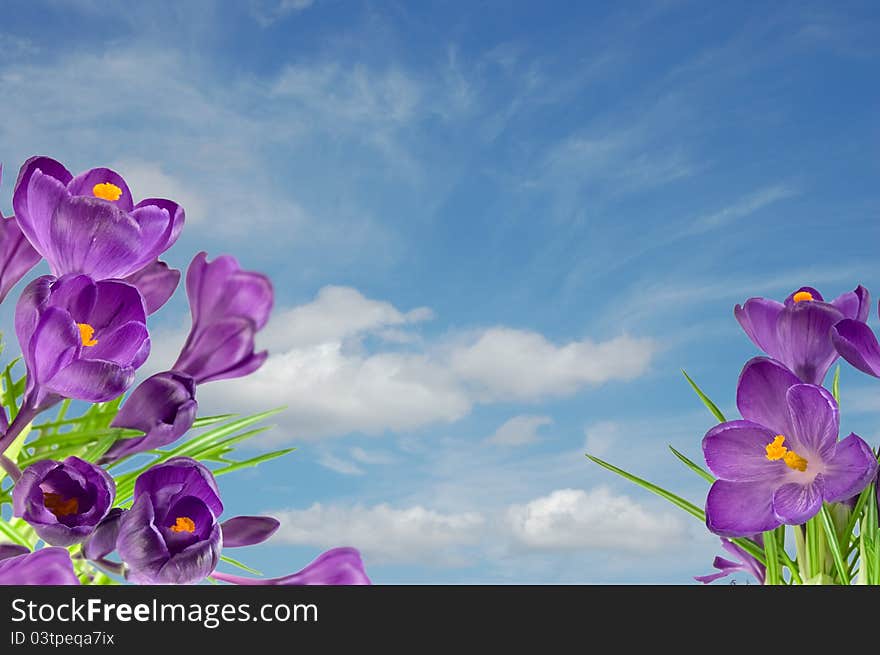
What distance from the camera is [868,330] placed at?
823 mm

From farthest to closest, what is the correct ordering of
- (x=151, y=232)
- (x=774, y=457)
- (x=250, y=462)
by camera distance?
(x=774, y=457)
(x=250, y=462)
(x=151, y=232)

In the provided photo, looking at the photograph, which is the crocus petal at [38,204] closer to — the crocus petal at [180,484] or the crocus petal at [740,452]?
the crocus petal at [180,484]

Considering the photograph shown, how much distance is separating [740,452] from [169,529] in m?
0.60

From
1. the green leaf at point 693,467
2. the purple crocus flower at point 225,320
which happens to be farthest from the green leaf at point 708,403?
the purple crocus flower at point 225,320

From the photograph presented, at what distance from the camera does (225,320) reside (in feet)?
2.17

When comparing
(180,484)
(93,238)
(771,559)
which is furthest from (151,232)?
(771,559)

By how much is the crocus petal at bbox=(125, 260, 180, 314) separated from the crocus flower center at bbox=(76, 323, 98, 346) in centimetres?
10

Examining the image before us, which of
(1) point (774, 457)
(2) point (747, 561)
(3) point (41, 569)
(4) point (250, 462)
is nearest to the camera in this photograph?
(3) point (41, 569)

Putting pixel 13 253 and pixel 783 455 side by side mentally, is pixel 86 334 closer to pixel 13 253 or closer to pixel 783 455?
pixel 13 253

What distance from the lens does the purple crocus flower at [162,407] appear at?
0.59m

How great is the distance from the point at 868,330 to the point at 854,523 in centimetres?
23

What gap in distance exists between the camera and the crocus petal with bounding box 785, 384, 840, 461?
33.1 inches
